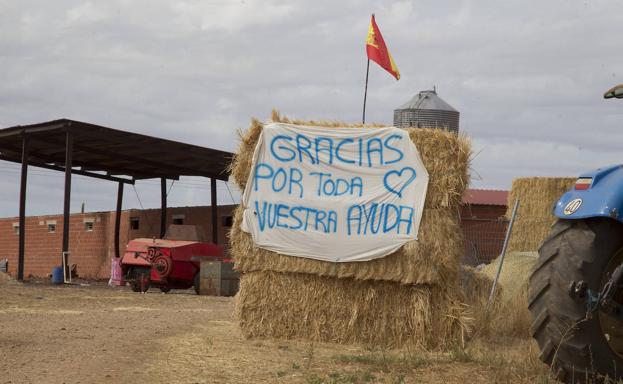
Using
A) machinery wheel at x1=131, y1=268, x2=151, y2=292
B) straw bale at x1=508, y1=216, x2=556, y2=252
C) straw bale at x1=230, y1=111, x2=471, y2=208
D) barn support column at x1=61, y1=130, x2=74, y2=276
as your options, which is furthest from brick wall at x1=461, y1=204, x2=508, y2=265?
barn support column at x1=61, y1=130, x2=74, y2=276

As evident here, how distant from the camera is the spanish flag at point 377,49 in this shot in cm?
1944

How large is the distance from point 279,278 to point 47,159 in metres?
22.0

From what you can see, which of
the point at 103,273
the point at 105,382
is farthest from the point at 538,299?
the point at 103,273

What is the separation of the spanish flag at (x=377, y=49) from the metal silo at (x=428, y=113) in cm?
764

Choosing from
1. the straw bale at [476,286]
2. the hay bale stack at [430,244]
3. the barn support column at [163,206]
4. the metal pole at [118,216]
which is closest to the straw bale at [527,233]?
the straw bale at [476,286]

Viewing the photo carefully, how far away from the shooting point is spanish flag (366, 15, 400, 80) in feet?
63.8

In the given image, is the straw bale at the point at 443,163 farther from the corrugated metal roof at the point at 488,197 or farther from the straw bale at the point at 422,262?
the corrugated metal roof at the point at 488,197

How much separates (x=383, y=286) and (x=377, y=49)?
994 centimetres

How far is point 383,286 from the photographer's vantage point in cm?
1060

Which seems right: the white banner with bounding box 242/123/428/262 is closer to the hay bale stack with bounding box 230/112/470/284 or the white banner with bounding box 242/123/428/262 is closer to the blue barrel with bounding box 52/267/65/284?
the hay bale stack with bounding box 230/112/470/284

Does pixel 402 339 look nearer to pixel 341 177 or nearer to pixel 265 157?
pixel 341 177

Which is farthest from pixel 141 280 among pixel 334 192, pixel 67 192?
pixel 334 192

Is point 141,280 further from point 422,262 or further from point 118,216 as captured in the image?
point 422,262

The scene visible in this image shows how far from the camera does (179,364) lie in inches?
333
